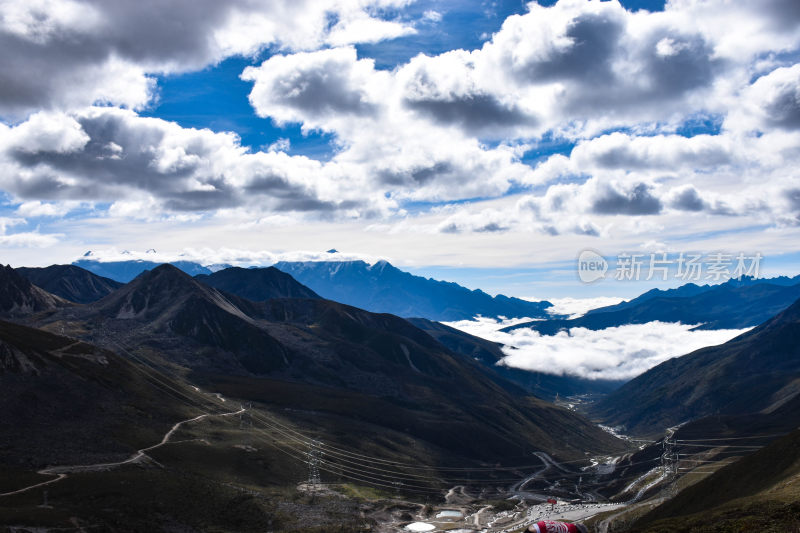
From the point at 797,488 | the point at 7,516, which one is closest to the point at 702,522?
the point at 797,488

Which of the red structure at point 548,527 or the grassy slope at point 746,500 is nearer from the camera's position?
the red structure at point 548,527

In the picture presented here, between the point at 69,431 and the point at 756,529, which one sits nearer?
the point at 756,529

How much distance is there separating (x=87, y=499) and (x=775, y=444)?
178 meters

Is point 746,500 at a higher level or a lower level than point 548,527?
lower

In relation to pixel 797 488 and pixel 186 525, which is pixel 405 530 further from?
pixel 797 488

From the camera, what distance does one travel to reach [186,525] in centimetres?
14325

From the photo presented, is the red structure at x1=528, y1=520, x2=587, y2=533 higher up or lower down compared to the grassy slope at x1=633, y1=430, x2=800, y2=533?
higher up

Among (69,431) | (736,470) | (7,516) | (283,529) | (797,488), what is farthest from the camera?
(69,431)

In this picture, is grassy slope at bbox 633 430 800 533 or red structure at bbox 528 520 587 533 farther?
grassy slope at bbox 633 430 800 533

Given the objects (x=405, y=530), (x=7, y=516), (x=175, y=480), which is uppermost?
(x=7, y=516)

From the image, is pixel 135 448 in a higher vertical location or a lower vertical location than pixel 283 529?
higher

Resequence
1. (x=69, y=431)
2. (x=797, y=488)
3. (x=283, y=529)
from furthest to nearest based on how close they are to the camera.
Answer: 1. (x=69, y=431)
2. (x=283, y=529)
3. (x=797, y=488)

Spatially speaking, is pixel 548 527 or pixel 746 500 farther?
pixel 746 500

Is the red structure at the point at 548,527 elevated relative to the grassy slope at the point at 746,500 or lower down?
elevated
